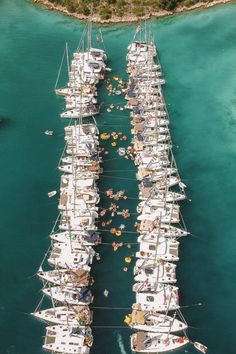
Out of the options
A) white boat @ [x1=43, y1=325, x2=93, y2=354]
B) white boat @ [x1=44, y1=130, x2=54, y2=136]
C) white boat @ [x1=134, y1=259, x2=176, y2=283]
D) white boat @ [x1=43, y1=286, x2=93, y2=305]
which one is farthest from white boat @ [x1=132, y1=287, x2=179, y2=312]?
white boat @ [x1=44, y1=130, x2=54, y2=136]

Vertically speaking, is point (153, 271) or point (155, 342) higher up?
point (153, 271)

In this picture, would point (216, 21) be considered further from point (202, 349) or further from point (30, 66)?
point (202, 349)

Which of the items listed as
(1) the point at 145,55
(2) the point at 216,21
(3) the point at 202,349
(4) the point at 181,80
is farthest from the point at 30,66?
(3) the point at 202,349

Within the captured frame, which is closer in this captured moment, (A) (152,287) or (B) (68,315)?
(B) (68,315)

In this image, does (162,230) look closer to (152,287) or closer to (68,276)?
(152,287)

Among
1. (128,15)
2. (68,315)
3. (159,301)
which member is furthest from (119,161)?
(128,15)

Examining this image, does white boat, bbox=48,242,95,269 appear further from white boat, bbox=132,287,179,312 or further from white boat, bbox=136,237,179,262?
white boat, bbox=132,287,179,312
